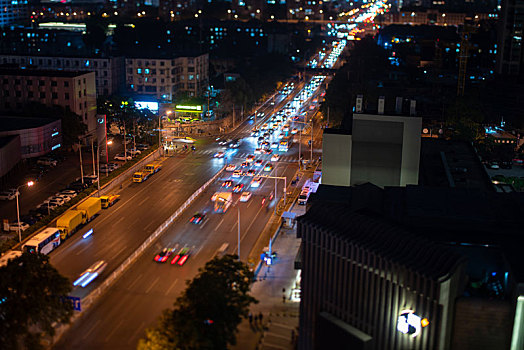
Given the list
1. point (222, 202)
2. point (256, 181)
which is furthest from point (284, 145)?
point (222, 202)

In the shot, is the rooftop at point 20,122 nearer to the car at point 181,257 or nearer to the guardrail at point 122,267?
the guardrail at point 122,267

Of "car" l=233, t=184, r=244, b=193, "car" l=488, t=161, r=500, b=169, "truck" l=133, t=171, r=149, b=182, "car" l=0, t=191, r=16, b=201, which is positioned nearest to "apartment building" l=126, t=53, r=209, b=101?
"truck" l=133, t=171, r=149, b=182

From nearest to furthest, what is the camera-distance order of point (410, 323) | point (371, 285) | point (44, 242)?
point (410, 323) → point (371, 285) → point (44, 242)

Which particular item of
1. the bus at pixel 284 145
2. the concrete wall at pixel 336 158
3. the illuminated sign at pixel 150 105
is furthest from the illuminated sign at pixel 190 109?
the concrete wall at pixel 336 158

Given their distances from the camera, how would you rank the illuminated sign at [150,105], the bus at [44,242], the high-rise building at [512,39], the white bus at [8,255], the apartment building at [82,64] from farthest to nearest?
the high-rise building at [512,39], the apartment building at [82,64], the illuminated sign at [150,105], the bus at [44,242], the white bus at [8,255]

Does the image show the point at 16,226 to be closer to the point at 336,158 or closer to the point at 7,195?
the point at 7,195

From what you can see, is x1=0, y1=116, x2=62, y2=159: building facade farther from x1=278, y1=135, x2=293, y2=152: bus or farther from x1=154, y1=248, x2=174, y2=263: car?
x1=278, y1=135, x2=293, y2=152: bus
